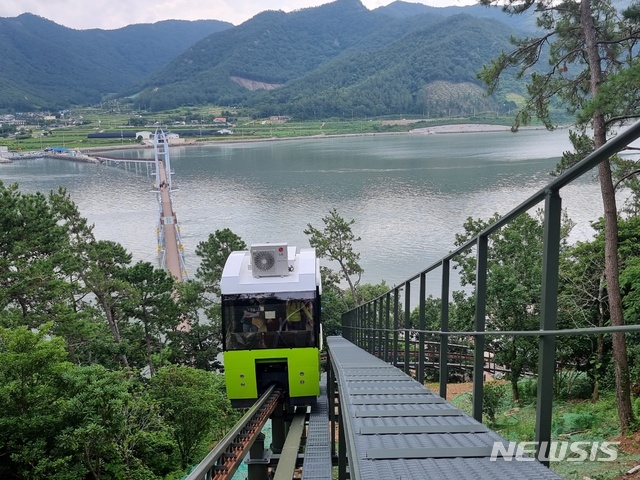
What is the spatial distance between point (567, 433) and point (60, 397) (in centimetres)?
906

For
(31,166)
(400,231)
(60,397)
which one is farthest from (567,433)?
(31,166)

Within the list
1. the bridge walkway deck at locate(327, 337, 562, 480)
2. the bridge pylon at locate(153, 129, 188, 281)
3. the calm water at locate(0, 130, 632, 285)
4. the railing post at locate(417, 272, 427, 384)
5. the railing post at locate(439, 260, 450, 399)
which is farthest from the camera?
the calm water at locate(0, 130, 632, 285)

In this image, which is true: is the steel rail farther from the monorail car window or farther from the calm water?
the calm water

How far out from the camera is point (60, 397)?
35.3ft

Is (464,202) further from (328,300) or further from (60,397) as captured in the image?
(60,397)

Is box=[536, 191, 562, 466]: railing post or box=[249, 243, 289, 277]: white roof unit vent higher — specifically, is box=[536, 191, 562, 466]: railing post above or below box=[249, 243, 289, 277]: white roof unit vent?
above

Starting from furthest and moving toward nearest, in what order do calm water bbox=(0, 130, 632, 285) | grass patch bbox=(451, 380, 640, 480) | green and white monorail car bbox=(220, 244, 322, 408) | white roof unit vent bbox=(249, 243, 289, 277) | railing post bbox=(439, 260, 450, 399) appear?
calm water bbox=(0, 130, 632, 285), white roof unit vent bbox=(249, 243, 289, 277), green and white monorail car bbox=(220, 244, 322, 408), grass patch bbox=(451, 380, 640, 480), railing post bbox=(439, 260, 450, 399)

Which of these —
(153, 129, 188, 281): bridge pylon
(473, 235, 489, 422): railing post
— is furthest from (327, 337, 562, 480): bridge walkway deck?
(153, 129, 188, 281): bridge pylon

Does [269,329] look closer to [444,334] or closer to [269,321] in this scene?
[269,321]

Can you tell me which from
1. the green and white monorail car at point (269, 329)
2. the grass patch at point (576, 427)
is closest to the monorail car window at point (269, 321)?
the green and white monorail car at point (269, 329)

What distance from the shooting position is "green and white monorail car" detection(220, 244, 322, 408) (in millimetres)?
8312

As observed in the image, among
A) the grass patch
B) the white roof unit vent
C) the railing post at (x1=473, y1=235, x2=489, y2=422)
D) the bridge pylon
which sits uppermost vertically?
the railing post at (x1=473, y1=235, x2=489, y2=422)

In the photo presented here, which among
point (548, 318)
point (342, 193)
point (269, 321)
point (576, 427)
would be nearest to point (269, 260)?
point (269, 321)

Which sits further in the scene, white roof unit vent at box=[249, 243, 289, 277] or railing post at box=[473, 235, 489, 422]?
white roof unit vent at box=[249, 243, 289, 277]
